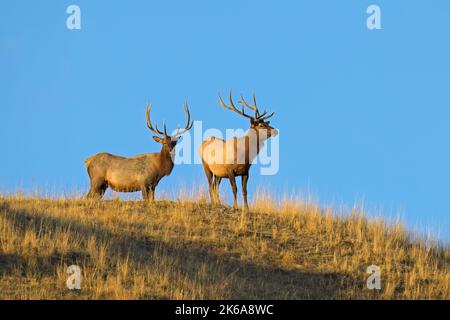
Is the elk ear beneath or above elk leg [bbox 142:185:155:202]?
above

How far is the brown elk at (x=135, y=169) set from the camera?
2028 cm

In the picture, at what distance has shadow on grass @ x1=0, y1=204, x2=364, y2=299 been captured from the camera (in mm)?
13289

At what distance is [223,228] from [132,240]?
2215 millimetres

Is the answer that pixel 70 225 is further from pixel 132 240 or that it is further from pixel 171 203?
Answer: pixel 171 203

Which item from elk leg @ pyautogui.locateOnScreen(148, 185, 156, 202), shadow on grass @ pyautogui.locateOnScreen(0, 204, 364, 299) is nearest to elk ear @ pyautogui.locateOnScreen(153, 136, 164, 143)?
elk leg @ pyautogui.locateOnScreen(148, 185, 156, 202)

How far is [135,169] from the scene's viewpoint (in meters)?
20.3

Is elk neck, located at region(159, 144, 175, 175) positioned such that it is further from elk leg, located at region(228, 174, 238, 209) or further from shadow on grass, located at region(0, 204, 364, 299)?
shadow on grass, located at region(0, 204, 364, 299)

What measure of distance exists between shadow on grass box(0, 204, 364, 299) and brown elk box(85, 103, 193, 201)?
427cm

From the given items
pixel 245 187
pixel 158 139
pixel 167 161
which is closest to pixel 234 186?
pixel 245 187

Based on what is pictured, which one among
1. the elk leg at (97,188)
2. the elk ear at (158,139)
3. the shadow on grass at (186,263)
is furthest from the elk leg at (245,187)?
the shadow on grass at (186,263)

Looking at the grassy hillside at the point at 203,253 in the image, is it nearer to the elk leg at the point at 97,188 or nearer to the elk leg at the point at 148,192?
the elk leg at the point at 148,192

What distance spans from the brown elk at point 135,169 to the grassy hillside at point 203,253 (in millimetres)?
1733
